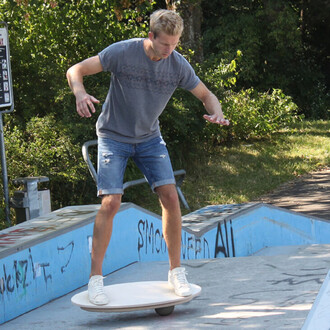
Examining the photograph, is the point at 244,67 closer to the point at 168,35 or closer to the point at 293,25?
the point at 293,25

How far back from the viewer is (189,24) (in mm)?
14062

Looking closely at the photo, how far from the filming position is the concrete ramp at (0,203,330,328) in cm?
416

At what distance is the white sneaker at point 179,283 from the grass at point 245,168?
6088mm

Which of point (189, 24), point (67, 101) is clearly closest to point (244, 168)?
point (189, 24)

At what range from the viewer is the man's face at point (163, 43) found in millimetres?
3623

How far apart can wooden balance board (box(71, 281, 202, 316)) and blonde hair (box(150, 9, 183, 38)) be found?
1.47 metres

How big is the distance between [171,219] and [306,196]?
7665mm

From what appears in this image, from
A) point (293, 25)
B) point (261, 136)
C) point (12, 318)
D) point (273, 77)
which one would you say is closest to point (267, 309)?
point (12, 318)

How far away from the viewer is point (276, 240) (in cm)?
841

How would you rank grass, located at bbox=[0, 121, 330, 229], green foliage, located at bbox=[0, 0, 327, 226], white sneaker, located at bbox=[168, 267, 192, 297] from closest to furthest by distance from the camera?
white sneaker, located at bbox=[168, 267, 192, 297] < green foliage, located at bbox=[0, 0, 327, 226] < grass, located at bbox=[0, 121, 330, 229]

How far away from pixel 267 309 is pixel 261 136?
1264cm

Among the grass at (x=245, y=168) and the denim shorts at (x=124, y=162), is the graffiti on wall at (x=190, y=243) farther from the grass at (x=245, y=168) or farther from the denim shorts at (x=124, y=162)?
the grass at (x=245, y=168)

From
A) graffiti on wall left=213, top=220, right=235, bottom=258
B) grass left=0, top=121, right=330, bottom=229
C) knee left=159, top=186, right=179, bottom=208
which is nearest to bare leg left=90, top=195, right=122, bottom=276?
knee left=159, top=186, right=179, bottom=208

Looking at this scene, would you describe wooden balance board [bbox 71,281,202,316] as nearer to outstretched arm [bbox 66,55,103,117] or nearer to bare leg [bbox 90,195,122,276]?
bare leg [bbox 90,195,122,276]
